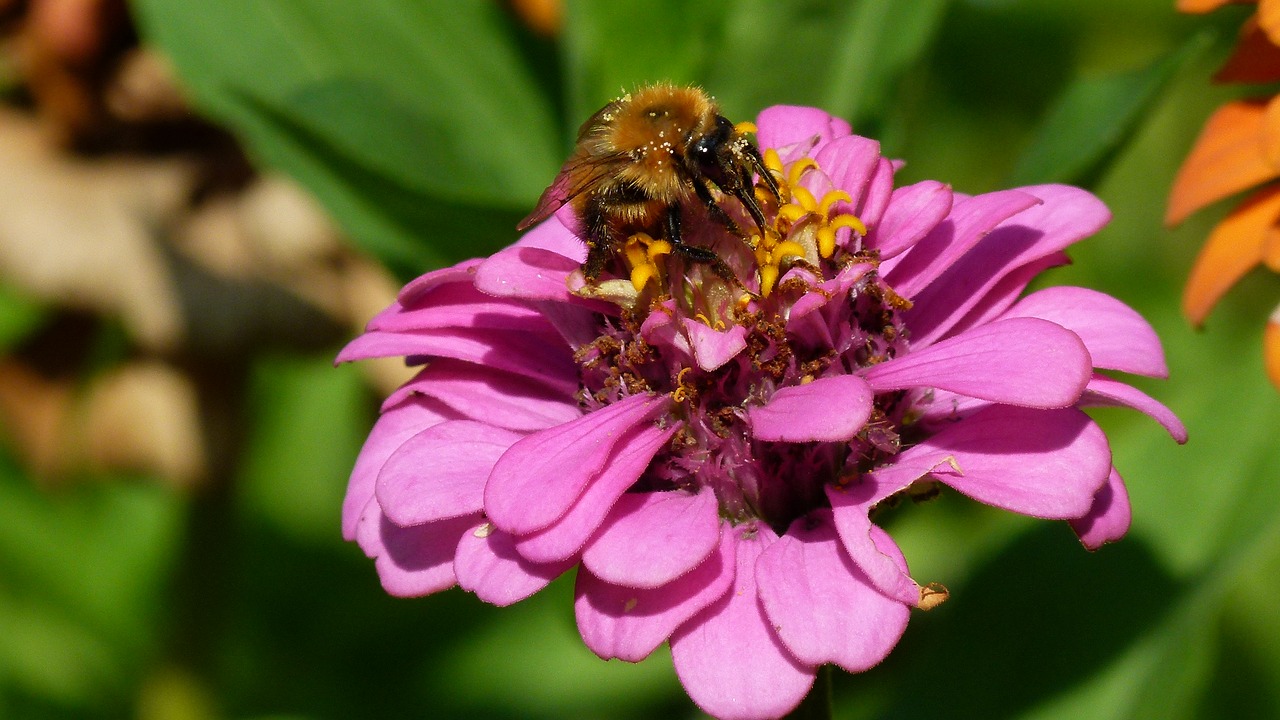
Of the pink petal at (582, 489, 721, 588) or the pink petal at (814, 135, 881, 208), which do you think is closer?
the pink petal at (582, 489, 721, 588)

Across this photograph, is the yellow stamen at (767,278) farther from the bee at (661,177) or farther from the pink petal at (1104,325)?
the pink petal at (1104,325)

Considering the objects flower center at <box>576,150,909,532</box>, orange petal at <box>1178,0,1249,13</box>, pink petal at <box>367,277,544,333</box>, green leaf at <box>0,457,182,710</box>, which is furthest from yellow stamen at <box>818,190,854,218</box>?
green leaf at <box>0,457,182,710</box>

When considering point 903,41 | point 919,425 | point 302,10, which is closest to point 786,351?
point 919,425

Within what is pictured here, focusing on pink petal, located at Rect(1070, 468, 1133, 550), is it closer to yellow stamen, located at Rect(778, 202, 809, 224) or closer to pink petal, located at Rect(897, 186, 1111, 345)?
pink petal, located at Rect(897, 186, 1111, 345)

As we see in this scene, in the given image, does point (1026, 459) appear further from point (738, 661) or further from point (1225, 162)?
point (1225, 162)

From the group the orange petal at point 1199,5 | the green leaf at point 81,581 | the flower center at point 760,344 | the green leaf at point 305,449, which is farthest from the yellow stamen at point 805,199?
the green leaf at point 81,581

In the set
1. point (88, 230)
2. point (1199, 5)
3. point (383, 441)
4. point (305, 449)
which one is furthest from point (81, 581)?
point (1199, 5)
